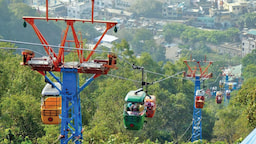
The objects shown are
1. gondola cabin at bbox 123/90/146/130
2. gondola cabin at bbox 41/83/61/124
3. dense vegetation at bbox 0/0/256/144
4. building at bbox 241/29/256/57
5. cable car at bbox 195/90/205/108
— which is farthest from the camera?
building at bbox 241/29/256/57

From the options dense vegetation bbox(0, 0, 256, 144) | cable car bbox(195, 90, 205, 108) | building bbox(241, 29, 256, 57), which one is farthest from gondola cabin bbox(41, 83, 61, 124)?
building bbox(241, 29, 256, 57)

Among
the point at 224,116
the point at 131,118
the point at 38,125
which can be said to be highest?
the point at 131,118

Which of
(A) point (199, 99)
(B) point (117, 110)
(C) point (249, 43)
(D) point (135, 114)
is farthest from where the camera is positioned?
(C) point (249, 43)

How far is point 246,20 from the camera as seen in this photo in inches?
3868

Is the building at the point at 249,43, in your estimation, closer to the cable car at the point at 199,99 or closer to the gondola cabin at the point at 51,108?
the cable car at the point at 199,99

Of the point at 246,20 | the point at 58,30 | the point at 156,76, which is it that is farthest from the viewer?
the point at 246,20

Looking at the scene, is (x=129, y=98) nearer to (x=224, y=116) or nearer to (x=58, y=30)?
(x=224, y=116)

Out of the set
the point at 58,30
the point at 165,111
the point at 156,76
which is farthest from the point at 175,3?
the point at 165,111

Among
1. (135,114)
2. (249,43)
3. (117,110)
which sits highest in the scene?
(135,114)

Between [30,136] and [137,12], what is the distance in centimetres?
8265

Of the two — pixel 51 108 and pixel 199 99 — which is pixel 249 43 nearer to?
pixel 199 99

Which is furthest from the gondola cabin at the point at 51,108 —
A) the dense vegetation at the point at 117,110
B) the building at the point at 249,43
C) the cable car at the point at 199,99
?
the building at the point at 249,43

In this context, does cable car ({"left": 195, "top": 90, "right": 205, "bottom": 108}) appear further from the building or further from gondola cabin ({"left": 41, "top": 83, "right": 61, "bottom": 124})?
the building

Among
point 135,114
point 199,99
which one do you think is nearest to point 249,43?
point 199,99
